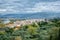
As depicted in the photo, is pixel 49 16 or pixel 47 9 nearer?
pixel 49 16

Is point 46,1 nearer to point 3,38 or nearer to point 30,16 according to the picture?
point 30,16

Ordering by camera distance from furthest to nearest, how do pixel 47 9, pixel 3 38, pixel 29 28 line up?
1. pixel 47 9
2. pixel 29 28
3. pixel 3 38

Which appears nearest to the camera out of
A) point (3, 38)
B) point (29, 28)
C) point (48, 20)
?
point (3, 38)

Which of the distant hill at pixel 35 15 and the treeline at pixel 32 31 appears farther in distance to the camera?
the distant hill at pixel 35 15

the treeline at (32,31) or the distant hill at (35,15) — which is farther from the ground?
the distant hill at (35,15)

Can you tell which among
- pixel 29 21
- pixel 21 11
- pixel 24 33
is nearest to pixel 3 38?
pixel 24 33

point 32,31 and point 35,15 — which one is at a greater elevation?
point 35,15

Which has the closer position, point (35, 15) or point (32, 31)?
point (32, 31)
